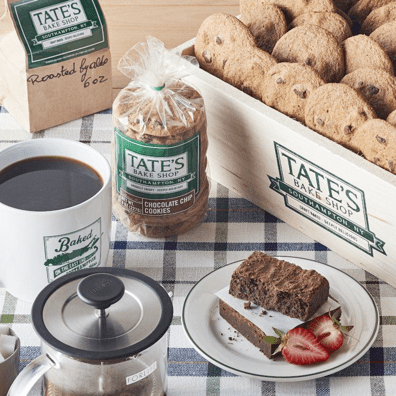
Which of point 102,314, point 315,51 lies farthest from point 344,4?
point 102,314

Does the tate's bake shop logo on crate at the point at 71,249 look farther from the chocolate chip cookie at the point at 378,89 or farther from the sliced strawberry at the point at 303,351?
the chocolate chip cookie at the point at 378,89

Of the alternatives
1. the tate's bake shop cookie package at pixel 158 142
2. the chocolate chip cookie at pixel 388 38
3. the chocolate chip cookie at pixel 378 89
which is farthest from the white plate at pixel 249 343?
Result: the chocolate chip cookie at pixel 388 38

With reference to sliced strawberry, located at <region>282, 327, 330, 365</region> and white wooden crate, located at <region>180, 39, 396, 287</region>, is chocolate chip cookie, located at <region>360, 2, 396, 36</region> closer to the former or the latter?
white wooden crate, located at <region>180, 39, 396, 287</region>

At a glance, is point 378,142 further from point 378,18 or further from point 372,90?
point 378,18

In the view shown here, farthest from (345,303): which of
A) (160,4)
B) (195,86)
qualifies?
(160,4)

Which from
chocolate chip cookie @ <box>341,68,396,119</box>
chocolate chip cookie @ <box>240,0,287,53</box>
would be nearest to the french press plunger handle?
chocolate chip cookie @ <box>341,68,396,119</box>

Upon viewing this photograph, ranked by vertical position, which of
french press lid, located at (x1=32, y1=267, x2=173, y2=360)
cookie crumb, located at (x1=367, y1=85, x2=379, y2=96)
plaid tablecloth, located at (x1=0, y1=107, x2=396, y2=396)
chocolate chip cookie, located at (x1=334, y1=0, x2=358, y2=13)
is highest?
cookie crumb, located at (x1=367, y1=85, x2=379, y2=96)

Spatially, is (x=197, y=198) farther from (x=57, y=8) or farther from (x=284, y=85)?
(x=57, y=8)
